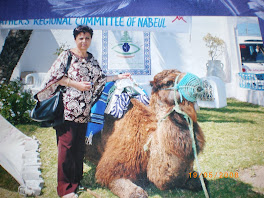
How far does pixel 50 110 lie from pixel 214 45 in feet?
7.15

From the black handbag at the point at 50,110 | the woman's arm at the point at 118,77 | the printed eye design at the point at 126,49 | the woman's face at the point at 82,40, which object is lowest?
the black handbag at the point at 50,110

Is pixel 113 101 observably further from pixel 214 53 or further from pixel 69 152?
pixel 214 53

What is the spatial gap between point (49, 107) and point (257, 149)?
2.47 metres

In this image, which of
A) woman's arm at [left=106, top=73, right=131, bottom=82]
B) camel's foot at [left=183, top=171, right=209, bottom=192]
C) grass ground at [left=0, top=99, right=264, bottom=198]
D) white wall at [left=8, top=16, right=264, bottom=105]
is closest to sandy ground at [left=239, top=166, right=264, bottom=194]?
grass ground at [left=0, top=99, right=264, bottom=198]

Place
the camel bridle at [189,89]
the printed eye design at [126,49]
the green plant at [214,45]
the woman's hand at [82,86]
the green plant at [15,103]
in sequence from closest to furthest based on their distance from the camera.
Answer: the camel bridle at [189,89] < the woman's hand at [82,86] < the green plant at [214,45] < the printed eye design at [126,49] < the green plant at [15,103]

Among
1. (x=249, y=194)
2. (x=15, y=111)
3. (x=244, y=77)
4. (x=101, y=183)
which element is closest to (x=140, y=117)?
(x=101, y=183)

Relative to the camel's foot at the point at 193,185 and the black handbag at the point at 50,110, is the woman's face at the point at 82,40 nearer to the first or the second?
the black handbag at the point at 50,110

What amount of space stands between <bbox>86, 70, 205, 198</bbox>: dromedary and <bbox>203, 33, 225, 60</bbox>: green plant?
920mm

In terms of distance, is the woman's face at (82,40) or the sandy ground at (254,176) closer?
the woman's face at (82,40)

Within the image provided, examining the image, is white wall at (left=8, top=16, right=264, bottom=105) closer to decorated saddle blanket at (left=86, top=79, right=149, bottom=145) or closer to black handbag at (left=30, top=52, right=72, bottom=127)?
decorated saddle blanket at (left=86, top=79, right=149, bottom=145)

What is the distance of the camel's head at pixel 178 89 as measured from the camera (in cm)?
202

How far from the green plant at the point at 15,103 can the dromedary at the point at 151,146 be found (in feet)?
5.33

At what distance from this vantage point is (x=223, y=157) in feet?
8.57
